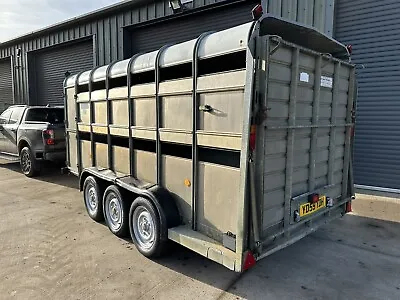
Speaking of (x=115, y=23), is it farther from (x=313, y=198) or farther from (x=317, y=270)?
(x=317, y=270)

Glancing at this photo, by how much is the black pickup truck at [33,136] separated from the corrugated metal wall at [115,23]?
3.49m

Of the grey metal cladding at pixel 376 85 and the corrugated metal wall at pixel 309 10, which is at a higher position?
the corrugated metal wall at pixel 309 10

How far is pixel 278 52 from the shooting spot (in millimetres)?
2955

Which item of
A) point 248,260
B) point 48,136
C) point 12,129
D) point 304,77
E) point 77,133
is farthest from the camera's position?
point 12,129

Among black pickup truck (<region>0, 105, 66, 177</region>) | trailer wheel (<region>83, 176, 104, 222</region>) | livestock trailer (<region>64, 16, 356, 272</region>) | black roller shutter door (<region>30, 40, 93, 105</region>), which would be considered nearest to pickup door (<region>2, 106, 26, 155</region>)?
black pickup truck (<region>0, 105, 66, 177</region>)

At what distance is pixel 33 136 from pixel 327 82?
7.79 m

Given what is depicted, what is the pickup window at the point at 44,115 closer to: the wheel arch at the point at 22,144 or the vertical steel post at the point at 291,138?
the wheel arch at the point at 22,144

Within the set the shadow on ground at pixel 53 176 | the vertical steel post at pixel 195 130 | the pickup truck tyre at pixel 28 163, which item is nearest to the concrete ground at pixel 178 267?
the vertical steel post at pixel 195 130

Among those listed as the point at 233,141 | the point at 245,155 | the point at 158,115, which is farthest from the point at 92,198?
the point at 245,155

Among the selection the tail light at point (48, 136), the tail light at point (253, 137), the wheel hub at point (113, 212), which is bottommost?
the wheel hub at point (113, 212)

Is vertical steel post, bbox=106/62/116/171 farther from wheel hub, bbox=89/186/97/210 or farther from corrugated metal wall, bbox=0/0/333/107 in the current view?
corrugated metal wall, bbox=0/0/333/107

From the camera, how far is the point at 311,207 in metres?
3.68

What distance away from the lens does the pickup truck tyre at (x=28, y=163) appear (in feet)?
28.5

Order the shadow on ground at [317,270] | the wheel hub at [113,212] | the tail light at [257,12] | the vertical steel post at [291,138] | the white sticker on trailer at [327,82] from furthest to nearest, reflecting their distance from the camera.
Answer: the wheel hub at [113,212]
the white sticker on trailer at [327,82]
the shadow on ground at [317,270]
the vertical steel post at [291,138]
the tail light at [257,12]
